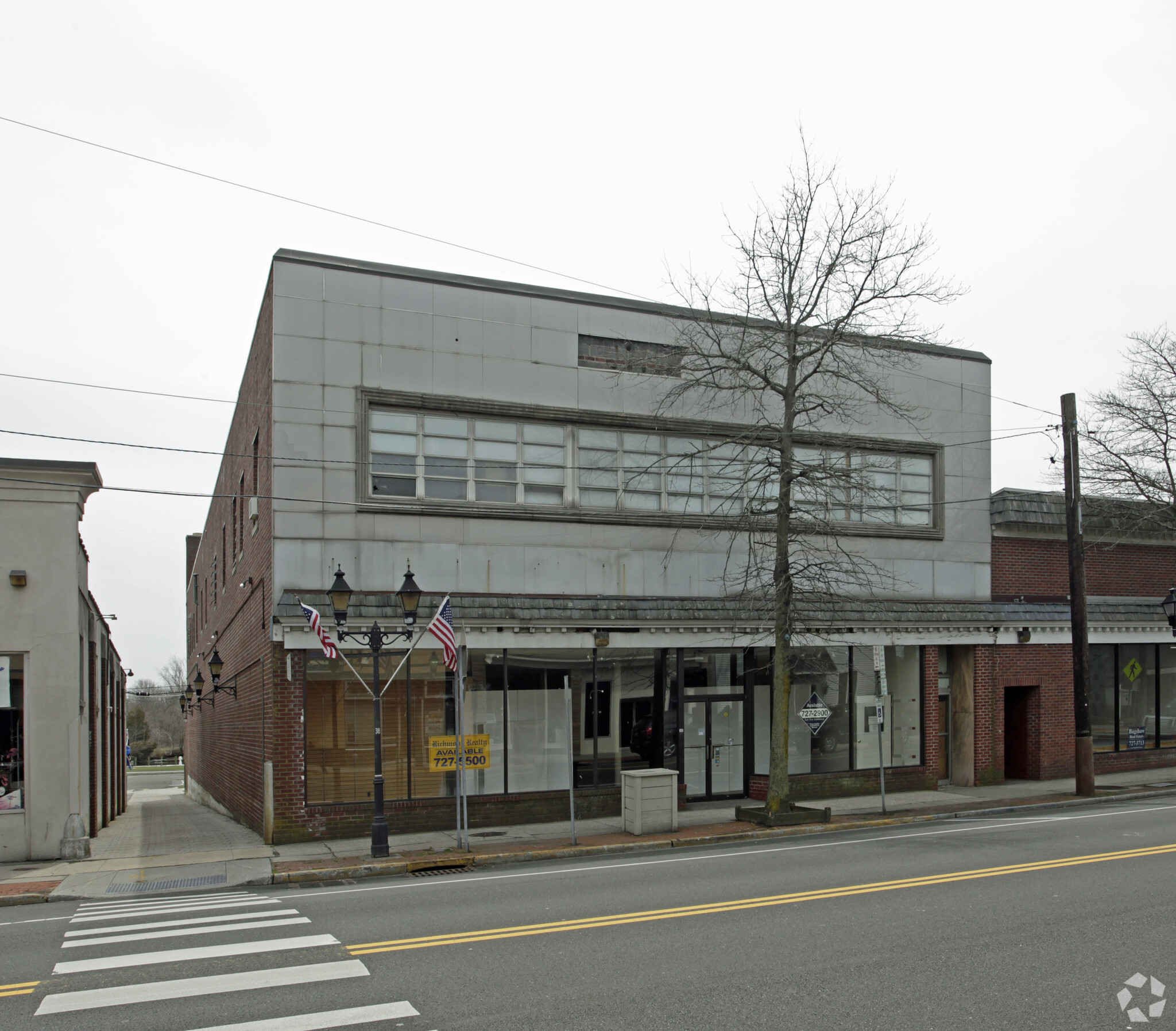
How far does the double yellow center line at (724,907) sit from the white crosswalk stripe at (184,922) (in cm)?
222

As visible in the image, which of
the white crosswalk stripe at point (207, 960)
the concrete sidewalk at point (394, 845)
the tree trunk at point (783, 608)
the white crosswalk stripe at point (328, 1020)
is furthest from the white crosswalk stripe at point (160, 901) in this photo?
the tree trunk at point (783, 608)

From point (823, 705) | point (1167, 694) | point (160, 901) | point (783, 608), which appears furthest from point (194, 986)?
point (1167, 694)

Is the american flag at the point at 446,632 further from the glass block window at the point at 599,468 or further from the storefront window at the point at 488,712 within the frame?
the glass block window at the point at 599,468

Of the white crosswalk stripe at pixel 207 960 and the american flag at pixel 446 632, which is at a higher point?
the american flag at pixel 446 632

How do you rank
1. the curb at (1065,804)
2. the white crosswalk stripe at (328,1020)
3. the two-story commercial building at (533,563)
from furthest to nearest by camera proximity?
the curb at (1065,804)
the two-story commercial building at (533,563)
the white crosswalk stripe at (328,1020)

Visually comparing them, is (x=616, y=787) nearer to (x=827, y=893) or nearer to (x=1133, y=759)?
(x=827, y=893)

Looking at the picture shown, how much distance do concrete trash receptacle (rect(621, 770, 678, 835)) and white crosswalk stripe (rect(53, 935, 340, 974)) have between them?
25.9 feet

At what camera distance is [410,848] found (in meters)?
15.6

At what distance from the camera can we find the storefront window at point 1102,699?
962 inches

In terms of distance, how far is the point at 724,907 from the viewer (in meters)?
10.2

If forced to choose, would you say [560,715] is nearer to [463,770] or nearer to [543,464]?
[463,770]

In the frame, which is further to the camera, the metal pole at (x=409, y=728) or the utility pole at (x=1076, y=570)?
the utility pole at (x=1076, y=570)

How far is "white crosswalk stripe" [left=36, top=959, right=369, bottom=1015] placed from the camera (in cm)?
732

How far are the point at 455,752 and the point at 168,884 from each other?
4527mm
